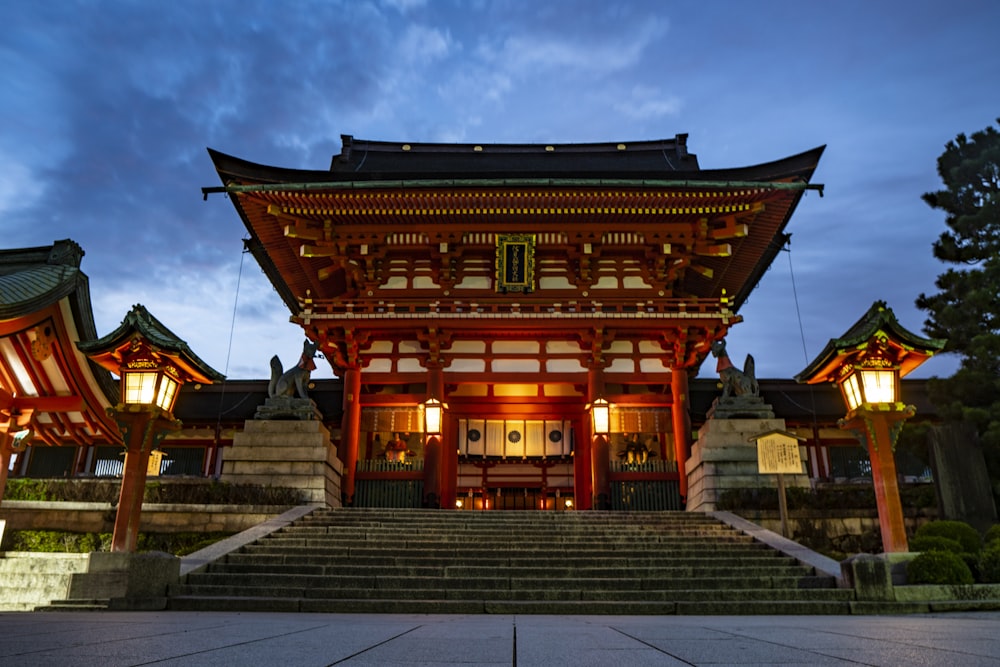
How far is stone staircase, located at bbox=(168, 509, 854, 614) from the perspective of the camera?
8.20 metres

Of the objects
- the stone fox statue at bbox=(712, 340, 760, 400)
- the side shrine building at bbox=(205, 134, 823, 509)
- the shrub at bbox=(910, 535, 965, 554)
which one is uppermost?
the side shrine building at bbox=(205, 134, 823, 509)

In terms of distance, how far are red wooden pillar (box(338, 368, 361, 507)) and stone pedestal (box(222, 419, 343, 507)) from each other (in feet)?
4.83

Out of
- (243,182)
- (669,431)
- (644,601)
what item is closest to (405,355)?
(243,182)

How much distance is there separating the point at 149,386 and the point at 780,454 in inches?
482

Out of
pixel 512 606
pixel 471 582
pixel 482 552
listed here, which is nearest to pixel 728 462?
pixel 482 552

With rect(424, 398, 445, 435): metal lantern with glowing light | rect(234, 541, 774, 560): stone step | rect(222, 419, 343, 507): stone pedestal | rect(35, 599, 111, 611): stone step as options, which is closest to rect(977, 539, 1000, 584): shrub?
rect(234, 541, 774, 560): stone step

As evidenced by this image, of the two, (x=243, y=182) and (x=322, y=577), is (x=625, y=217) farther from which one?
(x=322, y=577)

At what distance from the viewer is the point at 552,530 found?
42.7 ft

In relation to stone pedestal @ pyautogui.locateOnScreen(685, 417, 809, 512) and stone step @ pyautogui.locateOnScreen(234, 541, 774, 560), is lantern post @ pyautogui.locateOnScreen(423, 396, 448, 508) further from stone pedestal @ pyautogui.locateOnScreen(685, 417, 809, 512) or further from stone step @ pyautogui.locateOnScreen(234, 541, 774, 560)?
stone pedestal @ pyautogui.locateOnScreen(685, 417, 809, 512)

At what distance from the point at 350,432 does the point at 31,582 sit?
9.20 m

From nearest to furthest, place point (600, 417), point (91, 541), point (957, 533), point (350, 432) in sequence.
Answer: point (957, 533), point (91, 541), point (600, 417), point (350, 432)

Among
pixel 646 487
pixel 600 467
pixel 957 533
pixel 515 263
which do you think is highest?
pixel 515 263

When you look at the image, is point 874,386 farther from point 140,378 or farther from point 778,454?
point 140,378

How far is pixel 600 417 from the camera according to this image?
59.3 feet
